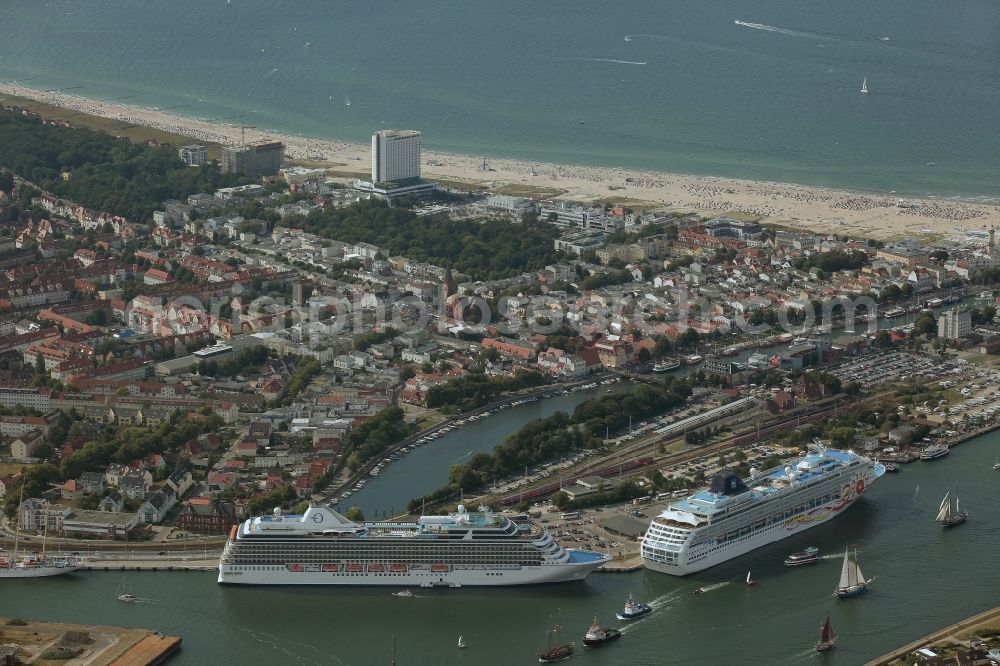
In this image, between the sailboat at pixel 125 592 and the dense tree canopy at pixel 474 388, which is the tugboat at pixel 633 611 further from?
the dense tree canopy at pixel 474 388

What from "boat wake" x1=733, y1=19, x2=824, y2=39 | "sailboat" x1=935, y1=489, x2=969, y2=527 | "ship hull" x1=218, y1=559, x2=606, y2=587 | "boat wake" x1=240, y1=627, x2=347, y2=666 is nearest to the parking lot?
"sailboat" x1=935, y1=489, x2=969, y2=527

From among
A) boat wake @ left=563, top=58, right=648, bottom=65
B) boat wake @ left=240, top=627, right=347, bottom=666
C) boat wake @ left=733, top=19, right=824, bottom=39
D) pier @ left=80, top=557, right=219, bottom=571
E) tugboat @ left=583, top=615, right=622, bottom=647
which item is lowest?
boat wake @ left=240, top=627, right=347, bottom=666

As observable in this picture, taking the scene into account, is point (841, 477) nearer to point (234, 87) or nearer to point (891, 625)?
point (891, 625)

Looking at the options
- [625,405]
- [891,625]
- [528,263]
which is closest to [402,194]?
[528,263]

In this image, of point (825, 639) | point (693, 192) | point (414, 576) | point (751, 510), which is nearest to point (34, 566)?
point (414, 576)

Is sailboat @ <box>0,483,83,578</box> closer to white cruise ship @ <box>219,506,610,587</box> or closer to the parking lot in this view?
white cruise ship @ <box>219,506,610,587</box>

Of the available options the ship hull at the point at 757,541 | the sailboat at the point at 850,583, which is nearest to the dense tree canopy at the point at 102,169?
the ship hull at the point at 757,541
